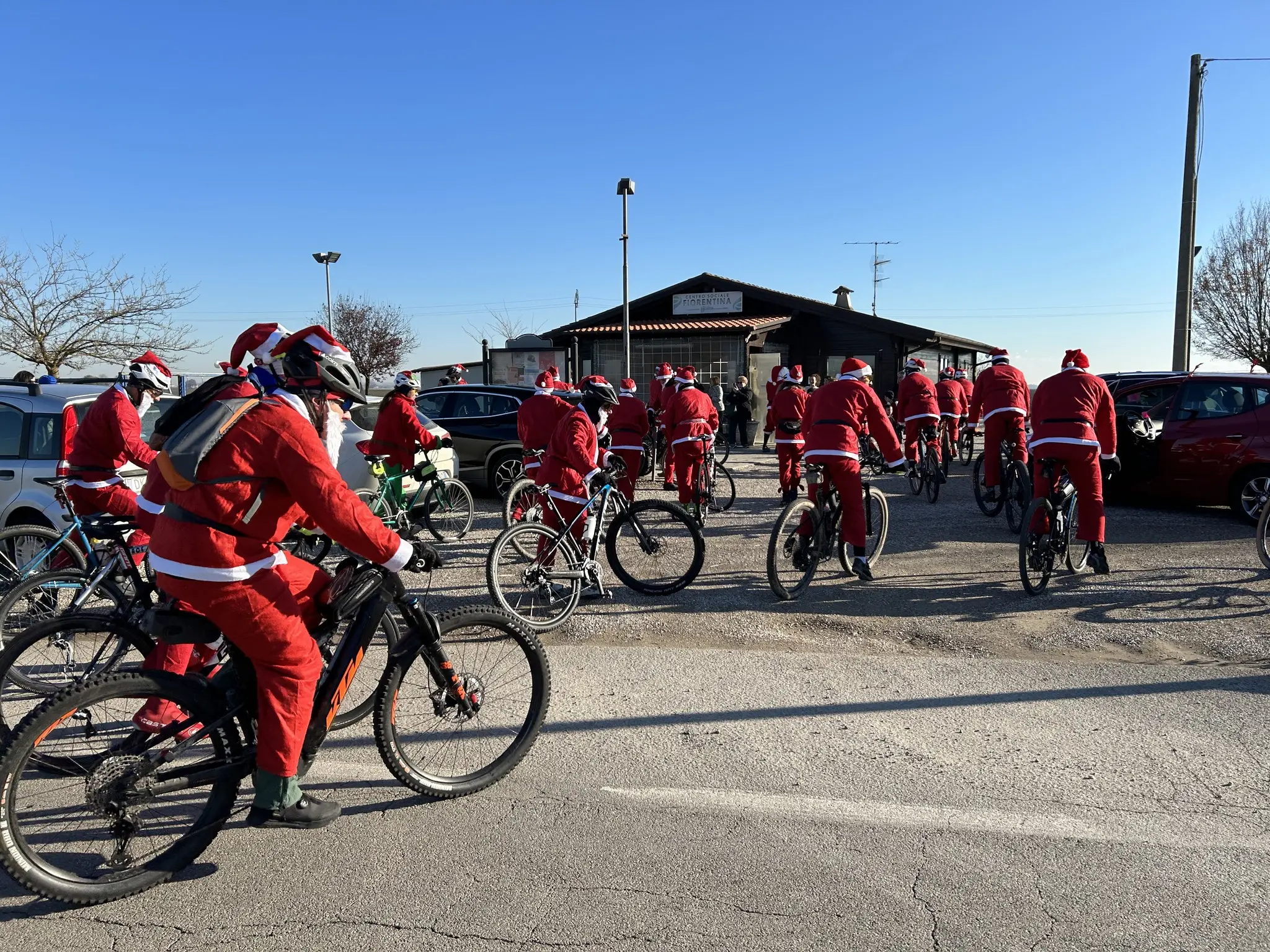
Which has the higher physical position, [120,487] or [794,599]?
[120,487]

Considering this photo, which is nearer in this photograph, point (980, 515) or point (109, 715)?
point (109, 715)

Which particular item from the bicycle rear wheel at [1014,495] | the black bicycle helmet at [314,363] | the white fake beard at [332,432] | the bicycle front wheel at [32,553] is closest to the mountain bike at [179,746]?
the white fake beard at [332,432]

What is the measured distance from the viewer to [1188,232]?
18.2 m

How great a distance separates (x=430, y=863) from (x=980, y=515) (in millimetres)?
9470

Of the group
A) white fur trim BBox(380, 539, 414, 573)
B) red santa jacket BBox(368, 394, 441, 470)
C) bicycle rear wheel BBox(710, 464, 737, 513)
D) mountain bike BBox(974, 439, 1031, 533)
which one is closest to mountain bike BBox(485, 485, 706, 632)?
red santa jacket BBox(368, 394, 441, 470)

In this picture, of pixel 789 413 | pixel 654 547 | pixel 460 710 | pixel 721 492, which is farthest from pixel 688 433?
pixel 460 710

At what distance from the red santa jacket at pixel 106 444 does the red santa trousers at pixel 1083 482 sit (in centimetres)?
678

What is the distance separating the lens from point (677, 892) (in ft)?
9.93

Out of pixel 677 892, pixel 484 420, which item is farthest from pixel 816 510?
pixel 484 420

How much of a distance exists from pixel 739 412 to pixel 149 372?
61.4 ft

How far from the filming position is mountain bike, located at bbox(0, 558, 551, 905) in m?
2.93

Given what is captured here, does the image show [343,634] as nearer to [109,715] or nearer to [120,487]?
[109,715]

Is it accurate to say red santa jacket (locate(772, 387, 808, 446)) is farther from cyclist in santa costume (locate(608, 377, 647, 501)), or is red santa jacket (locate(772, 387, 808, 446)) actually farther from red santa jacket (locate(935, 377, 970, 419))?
red santa jacket (locate(935, 377, 970, 419))

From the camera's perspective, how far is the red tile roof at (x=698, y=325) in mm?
24547
